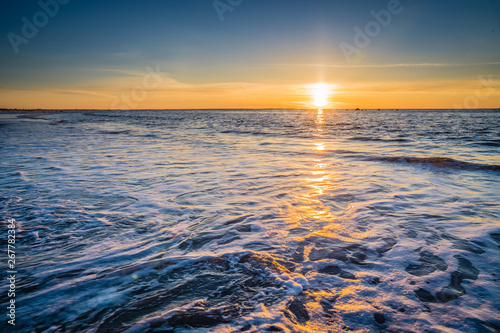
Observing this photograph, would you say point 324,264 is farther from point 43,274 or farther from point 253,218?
point 43,274

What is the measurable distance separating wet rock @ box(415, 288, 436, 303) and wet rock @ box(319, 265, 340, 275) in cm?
82

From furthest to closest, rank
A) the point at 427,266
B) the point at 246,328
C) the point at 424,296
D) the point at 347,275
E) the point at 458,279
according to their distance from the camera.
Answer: the point at 427,266, the point at 347,275, the point at 458,279, the point at 424,296, the point at 246,328

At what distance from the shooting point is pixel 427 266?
3.23 m

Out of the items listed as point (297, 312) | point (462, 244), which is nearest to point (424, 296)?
point (297, 312)

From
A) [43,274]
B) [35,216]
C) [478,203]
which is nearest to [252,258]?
[43,274]

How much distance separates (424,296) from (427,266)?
675mm

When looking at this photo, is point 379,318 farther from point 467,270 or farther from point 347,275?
point 467,270

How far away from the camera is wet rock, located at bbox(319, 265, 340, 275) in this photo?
10.3ft

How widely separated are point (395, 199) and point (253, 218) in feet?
11.1

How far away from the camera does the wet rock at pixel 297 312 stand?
94.4 inches

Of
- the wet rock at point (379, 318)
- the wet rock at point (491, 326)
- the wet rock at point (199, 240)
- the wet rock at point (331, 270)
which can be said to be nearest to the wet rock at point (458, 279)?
the wet rock at point (491, 326)

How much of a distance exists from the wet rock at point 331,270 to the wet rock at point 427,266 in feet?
2.77

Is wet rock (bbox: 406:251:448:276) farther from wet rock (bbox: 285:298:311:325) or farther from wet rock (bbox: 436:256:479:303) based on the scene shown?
wet rock (bbox: 285:298:311:325)

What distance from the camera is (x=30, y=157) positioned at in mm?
10445
